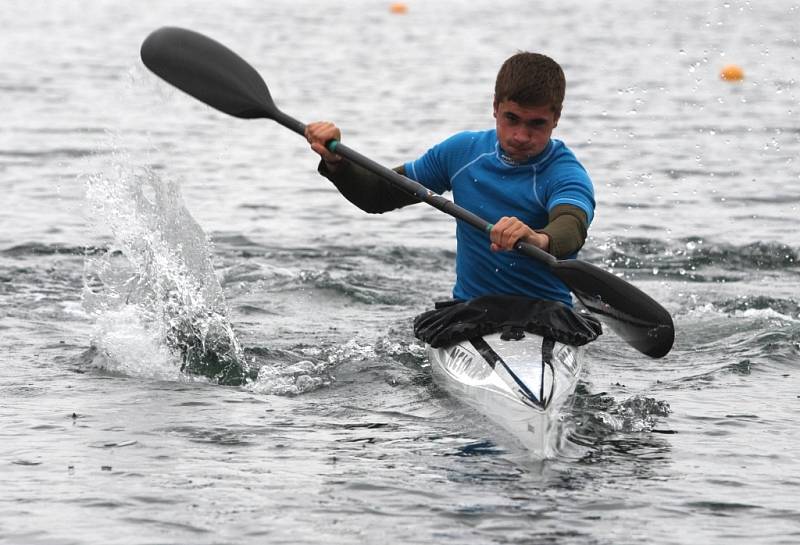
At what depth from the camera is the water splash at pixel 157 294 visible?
7.62m

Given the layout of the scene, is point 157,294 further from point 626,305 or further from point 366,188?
point 626,305

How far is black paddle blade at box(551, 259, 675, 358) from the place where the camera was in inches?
242

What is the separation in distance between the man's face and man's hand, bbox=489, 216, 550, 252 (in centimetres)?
43

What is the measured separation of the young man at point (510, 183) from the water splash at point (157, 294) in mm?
1475

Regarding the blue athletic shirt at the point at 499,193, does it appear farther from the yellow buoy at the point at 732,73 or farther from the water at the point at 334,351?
the yellow buoy at the point at 732,73

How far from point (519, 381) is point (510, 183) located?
944mm

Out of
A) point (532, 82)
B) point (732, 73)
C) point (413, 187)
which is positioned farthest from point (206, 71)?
point (732, 73)

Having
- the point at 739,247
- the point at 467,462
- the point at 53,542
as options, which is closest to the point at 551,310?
the point at 467,462

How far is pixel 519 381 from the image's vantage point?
6.05 m

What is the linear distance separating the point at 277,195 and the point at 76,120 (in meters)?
5.57

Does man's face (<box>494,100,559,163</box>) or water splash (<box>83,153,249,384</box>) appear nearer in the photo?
man's face (<box>494,100,559,163</box>)

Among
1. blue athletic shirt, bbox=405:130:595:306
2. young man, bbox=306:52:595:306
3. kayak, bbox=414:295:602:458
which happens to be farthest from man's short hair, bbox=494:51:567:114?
kayak, bbox=414:295:602:458

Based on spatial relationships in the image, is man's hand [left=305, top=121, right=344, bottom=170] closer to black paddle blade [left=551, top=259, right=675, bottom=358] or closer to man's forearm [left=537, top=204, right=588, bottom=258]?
man's forearm [left=537, top=204, right=588, bottom=258]

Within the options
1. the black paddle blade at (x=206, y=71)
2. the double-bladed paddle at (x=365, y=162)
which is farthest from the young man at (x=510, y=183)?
the black paddle blade at (x=206, y=71)
